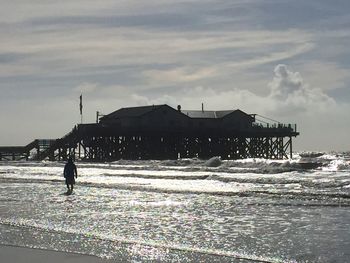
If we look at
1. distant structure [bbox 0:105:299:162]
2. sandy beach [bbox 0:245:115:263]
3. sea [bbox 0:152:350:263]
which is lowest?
sandy beach [bbox 0:245:115:263]

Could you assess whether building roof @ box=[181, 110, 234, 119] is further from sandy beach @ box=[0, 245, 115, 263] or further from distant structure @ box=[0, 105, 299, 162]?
sandy beach @ box=[0, 245, 115, 263]

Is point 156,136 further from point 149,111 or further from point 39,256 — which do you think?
point 39,256

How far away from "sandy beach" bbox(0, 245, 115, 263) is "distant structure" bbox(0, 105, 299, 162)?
49.5 metres

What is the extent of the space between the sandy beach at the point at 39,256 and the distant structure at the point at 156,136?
49.5 metres

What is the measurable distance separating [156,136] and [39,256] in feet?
170

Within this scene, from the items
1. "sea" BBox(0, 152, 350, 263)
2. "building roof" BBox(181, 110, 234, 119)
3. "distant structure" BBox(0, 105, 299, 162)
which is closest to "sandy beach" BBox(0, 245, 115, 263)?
"sea" BBox(0, 152, 350, 263)

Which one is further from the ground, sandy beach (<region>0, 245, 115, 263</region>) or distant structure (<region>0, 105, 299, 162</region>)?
distant structure (<region>0, 105, 299, 162</region>)

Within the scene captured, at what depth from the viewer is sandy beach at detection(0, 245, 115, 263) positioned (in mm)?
10250

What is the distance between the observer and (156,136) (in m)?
62.3

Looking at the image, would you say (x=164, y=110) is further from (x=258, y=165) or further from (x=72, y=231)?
(x=72, y=231)

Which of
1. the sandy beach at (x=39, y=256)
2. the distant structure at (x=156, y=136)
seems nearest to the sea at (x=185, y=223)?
the sandy beach at (x=39, y=256)

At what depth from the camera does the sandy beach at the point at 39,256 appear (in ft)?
33.6

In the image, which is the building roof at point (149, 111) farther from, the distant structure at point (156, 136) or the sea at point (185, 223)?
the sea at point (185, 223)

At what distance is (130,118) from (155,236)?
1995 inches
